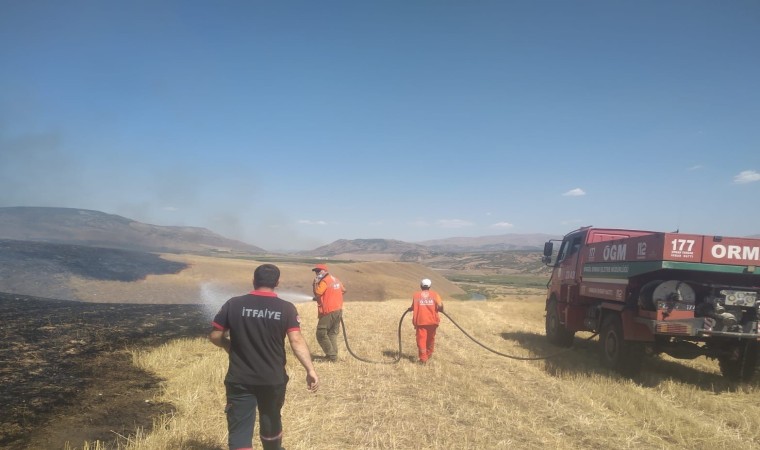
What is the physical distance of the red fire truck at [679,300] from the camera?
7.95 m

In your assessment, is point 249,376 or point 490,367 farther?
point 490,367

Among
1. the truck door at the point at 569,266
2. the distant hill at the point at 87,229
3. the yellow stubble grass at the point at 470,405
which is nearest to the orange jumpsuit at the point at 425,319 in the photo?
the yellow stubble grass at the point at 470,405

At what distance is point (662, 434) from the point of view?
19.5ft

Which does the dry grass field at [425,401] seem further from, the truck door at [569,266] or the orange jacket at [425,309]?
the truck door at [569,266]

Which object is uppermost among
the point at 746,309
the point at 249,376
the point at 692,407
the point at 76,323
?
the point at 746,309

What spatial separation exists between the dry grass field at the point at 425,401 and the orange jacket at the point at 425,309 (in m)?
0.92

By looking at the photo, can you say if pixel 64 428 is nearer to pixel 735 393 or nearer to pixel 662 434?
pixel 662 434

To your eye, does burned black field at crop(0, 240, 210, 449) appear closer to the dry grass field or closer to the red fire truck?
the dry grass field

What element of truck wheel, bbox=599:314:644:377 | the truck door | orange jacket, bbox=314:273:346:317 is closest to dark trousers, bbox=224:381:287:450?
orange jacket, bbox=314:273:346:317

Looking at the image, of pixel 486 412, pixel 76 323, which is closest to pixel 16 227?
pixel 76 323

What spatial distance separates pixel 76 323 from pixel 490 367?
11.1 m

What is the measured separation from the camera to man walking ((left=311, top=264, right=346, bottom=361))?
387 inches

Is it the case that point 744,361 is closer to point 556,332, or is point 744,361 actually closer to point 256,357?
point 556,332

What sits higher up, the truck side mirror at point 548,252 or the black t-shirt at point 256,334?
the truck side mirror at point 548,252
